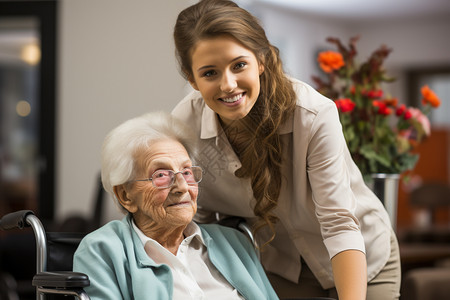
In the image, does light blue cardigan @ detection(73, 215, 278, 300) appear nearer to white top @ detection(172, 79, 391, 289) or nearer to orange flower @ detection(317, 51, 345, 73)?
white top @ detection(172, 79, 391, 289)

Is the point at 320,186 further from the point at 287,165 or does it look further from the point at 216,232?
the point at 216,232

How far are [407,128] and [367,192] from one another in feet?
2.15

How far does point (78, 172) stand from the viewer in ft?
16.6

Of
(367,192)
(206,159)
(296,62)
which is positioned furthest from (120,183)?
(296,62)

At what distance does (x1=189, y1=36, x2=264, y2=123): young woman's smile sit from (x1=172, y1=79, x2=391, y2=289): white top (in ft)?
0.54

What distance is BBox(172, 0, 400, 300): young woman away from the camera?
Result: 5.23 ft

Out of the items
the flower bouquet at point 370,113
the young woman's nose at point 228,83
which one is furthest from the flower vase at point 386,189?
the young woman's nose at point 228,83

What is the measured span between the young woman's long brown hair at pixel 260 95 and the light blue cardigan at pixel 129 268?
164 mm

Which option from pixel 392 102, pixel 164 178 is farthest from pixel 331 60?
pixel 164 178

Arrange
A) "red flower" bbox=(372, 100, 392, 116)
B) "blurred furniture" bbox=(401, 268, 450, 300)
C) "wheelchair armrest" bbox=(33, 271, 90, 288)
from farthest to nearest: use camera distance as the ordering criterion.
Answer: "blurred furniture" bbox=(401, 268, 450, 300)
"red flower" bbox=(372, 100, 392, 116)
"wheelchair armrest" bbox=(33, 271, 90, 288)

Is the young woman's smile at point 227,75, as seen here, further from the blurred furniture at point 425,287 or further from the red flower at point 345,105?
the blurred furniture at point 425,287

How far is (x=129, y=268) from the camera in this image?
5.23 feet

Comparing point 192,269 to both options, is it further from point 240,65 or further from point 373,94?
point 373,94

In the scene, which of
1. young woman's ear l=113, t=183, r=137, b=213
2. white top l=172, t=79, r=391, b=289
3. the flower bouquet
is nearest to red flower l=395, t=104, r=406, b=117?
the flower bouquet
